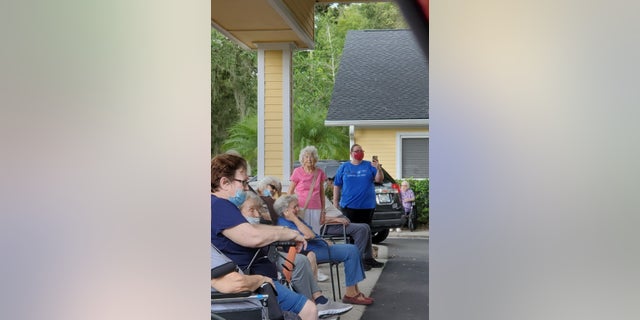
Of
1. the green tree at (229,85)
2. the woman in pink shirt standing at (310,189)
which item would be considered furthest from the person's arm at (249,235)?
the green tree at (229,85)

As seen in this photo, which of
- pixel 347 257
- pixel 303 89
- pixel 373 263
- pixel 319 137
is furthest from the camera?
pixel 303 89

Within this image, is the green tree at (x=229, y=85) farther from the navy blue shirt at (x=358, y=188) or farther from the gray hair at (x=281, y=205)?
the gray hair at (x=281, y=205)

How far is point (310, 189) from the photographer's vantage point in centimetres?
776

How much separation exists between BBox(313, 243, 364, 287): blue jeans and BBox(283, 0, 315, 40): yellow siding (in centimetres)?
371

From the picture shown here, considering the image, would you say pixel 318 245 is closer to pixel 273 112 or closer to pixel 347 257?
pixel 347 257

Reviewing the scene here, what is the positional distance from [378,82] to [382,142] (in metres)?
3.11

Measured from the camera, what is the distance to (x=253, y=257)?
433 cm

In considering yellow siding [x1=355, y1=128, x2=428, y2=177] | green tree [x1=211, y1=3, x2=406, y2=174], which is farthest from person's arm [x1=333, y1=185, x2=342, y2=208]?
green tree [x1=211, y1=3, x2=406, y2=174]

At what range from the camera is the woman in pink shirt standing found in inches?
303

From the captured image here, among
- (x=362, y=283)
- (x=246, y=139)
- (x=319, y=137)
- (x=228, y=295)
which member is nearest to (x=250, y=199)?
(x=228, y=295)
